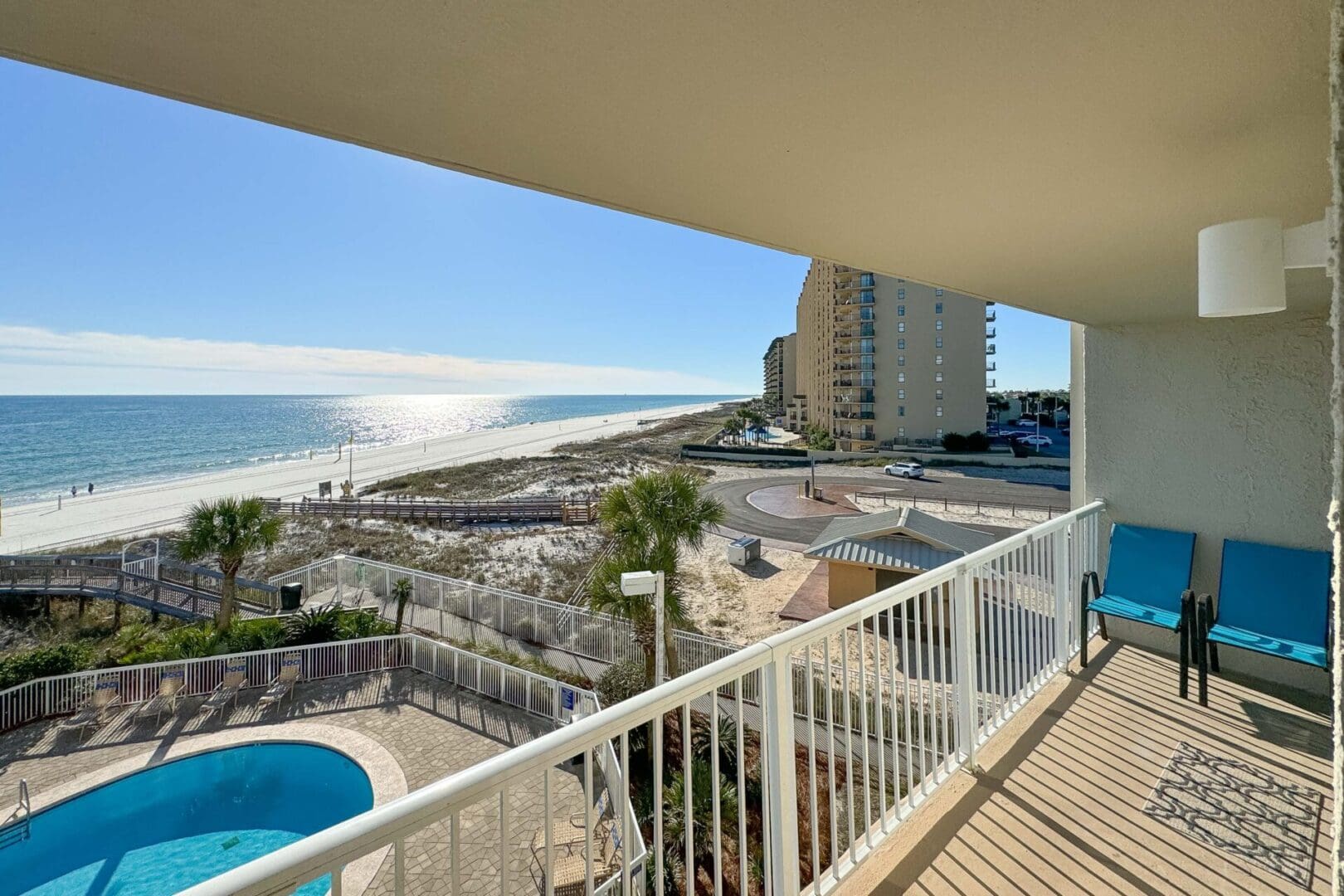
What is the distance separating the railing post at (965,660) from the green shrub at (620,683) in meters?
5.66

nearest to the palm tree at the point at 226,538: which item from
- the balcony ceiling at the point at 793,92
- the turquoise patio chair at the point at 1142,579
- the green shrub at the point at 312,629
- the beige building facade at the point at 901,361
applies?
the green shrub at the point at 312,629

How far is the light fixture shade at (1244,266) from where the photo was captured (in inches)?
47.9

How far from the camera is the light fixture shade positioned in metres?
1.22

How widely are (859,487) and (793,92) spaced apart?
23.6 m

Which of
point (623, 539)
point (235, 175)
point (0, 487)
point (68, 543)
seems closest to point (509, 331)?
point (235, 175)

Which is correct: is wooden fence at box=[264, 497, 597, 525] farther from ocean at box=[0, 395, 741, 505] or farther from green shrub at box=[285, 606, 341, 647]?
ocean at box=[0, 395, 741, 505]

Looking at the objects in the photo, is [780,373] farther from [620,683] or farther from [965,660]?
[965,660]

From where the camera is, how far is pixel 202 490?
90.8 ft

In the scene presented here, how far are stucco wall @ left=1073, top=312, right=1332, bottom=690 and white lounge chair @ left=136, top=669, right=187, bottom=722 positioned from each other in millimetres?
10889

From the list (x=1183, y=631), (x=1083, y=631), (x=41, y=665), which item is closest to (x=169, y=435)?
(x=41, y=665)

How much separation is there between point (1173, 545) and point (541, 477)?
28.7 metres

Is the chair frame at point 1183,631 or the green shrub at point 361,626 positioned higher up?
the chair frame at point 1183,631

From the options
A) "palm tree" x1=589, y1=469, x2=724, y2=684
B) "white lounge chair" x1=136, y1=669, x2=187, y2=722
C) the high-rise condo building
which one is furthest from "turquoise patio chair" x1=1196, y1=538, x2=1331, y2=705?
the high-rise condo building

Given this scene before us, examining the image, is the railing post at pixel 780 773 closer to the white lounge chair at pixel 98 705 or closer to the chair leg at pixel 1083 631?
the chair leg at pixel 1083 631
